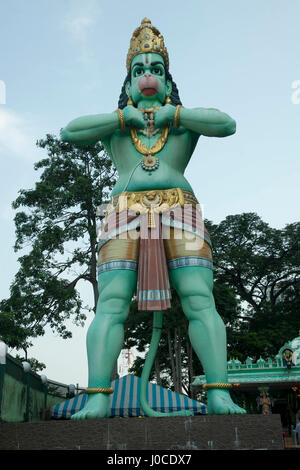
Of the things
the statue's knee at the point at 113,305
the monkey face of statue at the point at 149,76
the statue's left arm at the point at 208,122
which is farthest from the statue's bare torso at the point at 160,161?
the statue's knee at the point at 113,305

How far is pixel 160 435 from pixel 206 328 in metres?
1.19

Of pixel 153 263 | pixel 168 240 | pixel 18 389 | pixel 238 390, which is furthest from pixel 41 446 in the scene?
pixel 238 390

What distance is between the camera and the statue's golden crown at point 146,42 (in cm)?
538

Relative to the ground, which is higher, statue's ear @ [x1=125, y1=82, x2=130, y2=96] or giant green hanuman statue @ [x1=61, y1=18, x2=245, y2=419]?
statue's ear @ [x1=125, y1=82, x2=130, y2=96]

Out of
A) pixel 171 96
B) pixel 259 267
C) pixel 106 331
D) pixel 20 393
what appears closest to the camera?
pixel 106 331

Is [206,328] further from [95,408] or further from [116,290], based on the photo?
[95,408]

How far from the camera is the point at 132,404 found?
8641 mm

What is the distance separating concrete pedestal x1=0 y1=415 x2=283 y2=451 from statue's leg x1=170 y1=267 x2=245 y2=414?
62cm

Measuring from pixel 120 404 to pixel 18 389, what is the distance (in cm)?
259

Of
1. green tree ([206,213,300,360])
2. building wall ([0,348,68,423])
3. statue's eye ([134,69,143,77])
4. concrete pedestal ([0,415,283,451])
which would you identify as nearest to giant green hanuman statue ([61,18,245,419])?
statue's eye ([134,69,143,77])

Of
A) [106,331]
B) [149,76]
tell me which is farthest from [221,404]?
[149,76]

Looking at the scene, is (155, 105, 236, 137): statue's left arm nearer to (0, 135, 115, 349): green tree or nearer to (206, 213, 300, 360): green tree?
(0, 135, 115, 349): green tree

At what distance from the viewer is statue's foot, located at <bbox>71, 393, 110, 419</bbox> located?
3862 millimetres

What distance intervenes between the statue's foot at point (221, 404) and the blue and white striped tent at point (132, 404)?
4.50m
